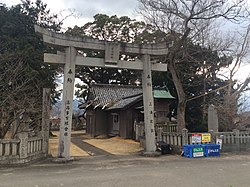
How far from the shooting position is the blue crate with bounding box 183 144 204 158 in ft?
42.7

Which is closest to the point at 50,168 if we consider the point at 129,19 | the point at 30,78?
the point at 30,78

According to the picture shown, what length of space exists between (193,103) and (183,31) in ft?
42.4

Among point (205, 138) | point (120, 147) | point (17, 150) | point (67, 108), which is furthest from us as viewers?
point (120, 147)

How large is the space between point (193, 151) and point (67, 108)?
22.0 ft

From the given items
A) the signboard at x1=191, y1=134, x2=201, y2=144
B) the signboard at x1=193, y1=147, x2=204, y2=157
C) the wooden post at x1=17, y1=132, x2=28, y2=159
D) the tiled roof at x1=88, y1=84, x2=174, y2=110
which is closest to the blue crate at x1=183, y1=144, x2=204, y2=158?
the signboard at x1=193, y1=147, x2=204, y2=157

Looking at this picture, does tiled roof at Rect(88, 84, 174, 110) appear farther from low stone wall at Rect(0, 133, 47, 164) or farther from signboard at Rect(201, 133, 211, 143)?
low stone wall at Rect(0, 133, 47, 164)

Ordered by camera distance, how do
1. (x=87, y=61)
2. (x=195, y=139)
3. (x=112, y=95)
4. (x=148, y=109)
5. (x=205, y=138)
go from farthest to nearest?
(x=112, y=95) < (x=205, y=138) < (x=148, y=109) < (x=195, y=139) < (x=87, y=61)

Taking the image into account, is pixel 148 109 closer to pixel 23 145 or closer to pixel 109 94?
pixel 23 145

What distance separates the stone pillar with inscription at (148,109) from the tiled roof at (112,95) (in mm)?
10759

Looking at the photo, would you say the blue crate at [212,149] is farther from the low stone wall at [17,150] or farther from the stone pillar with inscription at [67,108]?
the low stone wall at [17,150]

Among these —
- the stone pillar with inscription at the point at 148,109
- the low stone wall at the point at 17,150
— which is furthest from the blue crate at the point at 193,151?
the low stone wall at the point at 17,150

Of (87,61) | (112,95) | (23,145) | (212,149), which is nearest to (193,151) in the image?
(212,149)

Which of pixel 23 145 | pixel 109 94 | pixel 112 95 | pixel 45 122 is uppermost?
pixel 109 94

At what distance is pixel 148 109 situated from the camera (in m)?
14.0
